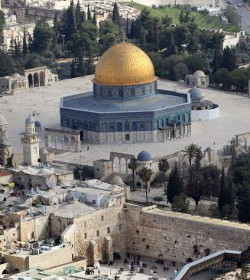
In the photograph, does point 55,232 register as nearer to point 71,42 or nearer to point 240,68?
point 240,68

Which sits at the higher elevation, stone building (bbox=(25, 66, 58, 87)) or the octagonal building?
the octagonal building

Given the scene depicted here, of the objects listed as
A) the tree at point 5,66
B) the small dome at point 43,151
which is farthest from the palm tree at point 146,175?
the tree at point 5,66

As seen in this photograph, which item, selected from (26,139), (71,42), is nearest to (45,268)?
(26,139)

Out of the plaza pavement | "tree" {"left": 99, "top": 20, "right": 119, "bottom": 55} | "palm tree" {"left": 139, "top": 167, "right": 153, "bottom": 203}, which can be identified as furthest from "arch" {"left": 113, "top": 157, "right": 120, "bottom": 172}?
"tree" {"left": 99, "top": 20, "right": 119, "bottom": 55}

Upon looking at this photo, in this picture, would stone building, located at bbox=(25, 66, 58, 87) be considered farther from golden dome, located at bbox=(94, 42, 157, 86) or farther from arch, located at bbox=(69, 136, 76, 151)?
arch, located at bbox=(69, 136, 76, 151)

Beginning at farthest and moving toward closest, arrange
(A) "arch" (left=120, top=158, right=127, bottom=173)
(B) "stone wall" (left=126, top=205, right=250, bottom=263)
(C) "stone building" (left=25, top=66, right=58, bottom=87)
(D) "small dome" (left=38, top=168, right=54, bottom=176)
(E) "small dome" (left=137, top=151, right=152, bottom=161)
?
(C) "stone building" (left=25, top=66, right=58, bottom=87) < (A) "arch" (left=120, top=158, right=127, bottom=173) < (E) "small dome" (left=137, top=151, right=152, bottom=161) < (D) "small dome" (left=38, top=168, right=54, bottom=176) < (B) "stone wall" (left=126, top=205, right=250, bottom=263)

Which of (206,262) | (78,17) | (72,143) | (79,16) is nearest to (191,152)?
(72,143)
